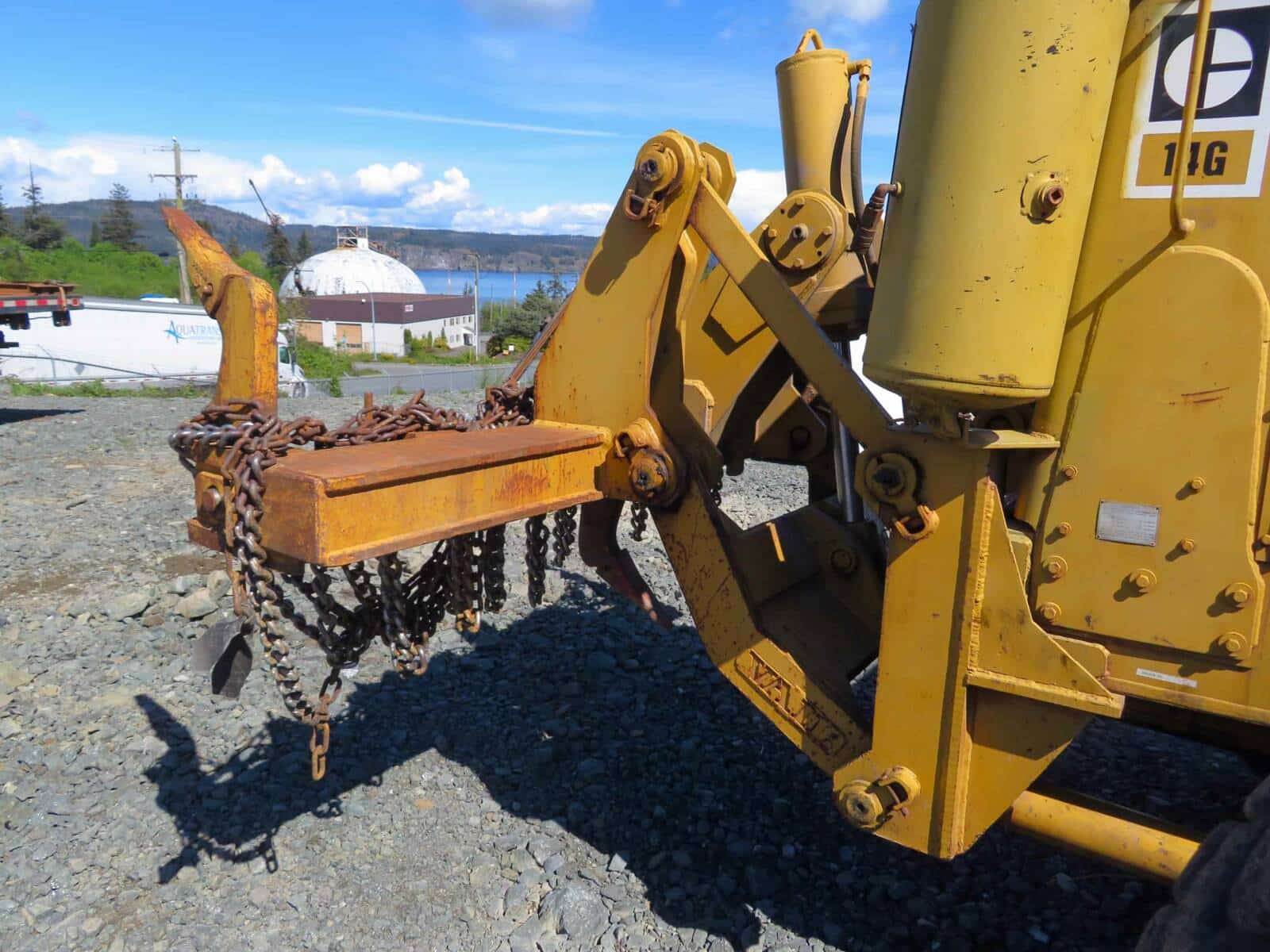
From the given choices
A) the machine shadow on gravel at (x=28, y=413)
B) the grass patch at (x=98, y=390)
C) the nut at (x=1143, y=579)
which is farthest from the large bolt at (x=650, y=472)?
the grass patch at (x=98, y=390)

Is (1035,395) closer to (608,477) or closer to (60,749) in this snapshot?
(608,477)

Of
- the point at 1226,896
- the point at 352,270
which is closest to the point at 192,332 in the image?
the point at 1226,896

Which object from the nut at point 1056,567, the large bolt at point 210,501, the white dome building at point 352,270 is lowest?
the nut at point 1056,567

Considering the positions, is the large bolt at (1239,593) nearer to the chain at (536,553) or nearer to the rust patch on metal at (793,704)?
the rust patch on metal at (793,704)

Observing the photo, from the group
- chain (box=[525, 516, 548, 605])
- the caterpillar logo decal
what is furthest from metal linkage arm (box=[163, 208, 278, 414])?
the caterpillar logo decal

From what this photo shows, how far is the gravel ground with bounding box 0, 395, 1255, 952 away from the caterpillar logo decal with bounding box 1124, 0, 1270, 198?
7.19 ft

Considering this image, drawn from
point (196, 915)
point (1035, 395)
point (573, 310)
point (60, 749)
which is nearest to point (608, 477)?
point (573, 310)

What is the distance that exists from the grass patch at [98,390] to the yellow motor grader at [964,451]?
16567mm

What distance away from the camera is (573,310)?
2771 millimetres

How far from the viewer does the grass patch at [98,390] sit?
16.8 meters

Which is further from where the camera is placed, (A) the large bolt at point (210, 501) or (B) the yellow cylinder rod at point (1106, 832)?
(A) the large bolt at point (210, 501)

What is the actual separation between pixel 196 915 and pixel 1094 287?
3.09 metres

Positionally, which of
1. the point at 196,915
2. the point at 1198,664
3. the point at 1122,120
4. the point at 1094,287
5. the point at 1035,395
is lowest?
the point at 196,915

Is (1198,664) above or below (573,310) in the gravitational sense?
below
